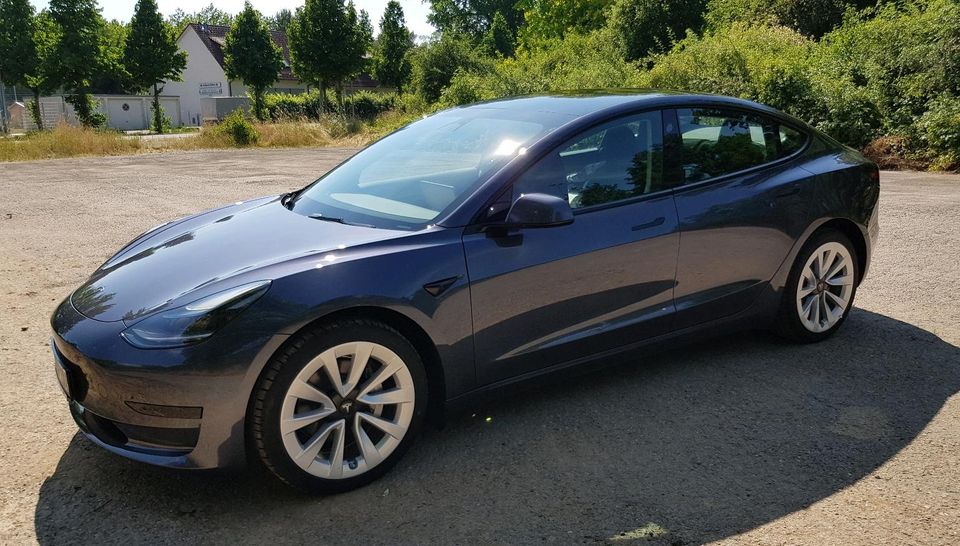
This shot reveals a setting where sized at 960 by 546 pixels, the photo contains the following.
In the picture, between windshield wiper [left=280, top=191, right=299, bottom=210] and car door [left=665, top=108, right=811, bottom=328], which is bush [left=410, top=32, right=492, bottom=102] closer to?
windshield wiper [left=280, top=191, right=299, bottom=210]

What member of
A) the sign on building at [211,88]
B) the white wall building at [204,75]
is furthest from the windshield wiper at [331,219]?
the sign on building at [211,88]

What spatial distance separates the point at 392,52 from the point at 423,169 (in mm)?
50358

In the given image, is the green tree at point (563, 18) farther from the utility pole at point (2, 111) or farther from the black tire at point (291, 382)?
the black tire at point (291, 382)

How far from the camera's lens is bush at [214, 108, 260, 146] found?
25906mm

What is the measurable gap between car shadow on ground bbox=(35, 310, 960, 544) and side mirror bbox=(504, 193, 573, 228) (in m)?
0.87

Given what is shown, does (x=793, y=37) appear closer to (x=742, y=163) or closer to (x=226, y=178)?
(x=226, y=178)

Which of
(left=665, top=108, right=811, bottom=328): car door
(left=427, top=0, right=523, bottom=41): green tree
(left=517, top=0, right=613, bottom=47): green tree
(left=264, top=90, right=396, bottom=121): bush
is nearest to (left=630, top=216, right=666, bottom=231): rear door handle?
(left=665, top=108, right=811, bottom=328): car door

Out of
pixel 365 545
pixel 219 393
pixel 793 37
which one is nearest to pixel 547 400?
pixel 365 545

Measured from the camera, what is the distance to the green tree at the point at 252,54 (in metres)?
44.3

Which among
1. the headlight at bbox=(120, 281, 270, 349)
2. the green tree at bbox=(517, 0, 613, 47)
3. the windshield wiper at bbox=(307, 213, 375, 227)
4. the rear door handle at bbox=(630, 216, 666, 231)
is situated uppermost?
the green tree at bbox=(517, 0, 613, 47)

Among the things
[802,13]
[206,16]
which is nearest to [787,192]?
[802,13]

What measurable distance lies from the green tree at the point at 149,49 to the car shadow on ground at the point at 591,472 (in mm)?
45008

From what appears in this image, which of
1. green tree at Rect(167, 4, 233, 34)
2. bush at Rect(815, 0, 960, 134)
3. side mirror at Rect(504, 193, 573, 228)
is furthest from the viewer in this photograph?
green tree at Rect(167, 4, 233, 34)

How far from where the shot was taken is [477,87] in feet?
90.6
